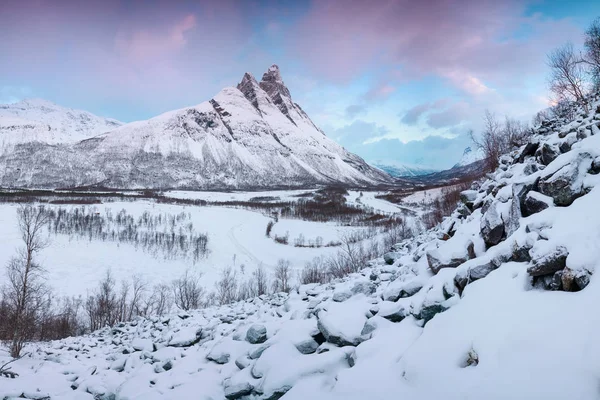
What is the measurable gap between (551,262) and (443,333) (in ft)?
6.95

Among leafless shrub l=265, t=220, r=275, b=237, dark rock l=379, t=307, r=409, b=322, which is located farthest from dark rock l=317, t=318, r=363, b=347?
leafless shrub l=265, t=220, r=275, b=237

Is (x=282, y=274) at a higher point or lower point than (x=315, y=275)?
lower

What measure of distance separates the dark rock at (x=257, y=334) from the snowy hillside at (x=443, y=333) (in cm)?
5

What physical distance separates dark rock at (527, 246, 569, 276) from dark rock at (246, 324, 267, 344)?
23.3ft

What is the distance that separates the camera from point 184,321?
13.7 metres

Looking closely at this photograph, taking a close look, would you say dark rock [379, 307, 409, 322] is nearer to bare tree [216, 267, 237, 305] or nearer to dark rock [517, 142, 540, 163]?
dark rock [517, 142, 540, 163]

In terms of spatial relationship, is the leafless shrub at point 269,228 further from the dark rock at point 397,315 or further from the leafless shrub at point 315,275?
the dark rock at point 397,315

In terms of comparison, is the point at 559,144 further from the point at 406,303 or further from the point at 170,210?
the point at 170,210

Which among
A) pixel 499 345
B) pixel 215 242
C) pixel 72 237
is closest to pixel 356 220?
pixel 215 242

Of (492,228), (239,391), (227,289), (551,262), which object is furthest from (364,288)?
(227,289)

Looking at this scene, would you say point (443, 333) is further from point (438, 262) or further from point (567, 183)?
point (567, 183)

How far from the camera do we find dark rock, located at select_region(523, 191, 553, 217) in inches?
267

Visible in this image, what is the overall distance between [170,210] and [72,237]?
155 ft

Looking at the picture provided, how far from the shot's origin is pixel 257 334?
9.16 m
